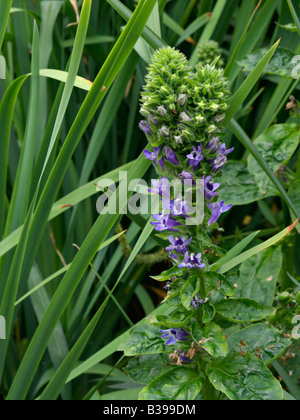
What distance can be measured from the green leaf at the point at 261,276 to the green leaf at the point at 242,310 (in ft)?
0.75

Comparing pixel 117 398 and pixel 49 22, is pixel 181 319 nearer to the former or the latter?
pixel 117 398

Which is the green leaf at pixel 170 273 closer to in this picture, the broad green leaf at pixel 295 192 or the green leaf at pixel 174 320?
the green leaf at pixel 174 320

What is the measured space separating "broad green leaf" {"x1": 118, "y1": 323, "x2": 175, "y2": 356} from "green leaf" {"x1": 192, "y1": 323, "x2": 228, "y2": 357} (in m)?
→ 0.07

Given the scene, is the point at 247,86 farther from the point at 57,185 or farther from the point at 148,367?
the point at 148,367

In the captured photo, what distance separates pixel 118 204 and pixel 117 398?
→ 549mm

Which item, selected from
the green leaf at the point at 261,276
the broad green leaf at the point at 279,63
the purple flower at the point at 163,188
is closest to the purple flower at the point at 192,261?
the purple flower at the point at 163,188

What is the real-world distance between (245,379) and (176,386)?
0.11 metres

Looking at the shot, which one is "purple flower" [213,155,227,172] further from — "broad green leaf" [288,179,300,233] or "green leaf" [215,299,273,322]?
→ "broad green leaf" [288,179,300,233]

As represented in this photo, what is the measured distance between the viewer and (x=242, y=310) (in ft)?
2.90

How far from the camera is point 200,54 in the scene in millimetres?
1390

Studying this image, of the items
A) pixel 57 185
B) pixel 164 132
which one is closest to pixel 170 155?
pixel 164 132

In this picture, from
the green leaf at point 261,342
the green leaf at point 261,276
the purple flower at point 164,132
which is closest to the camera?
the purple flower at point 164,132

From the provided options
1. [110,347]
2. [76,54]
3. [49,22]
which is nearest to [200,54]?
[49,22]

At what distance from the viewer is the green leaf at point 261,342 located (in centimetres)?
90
